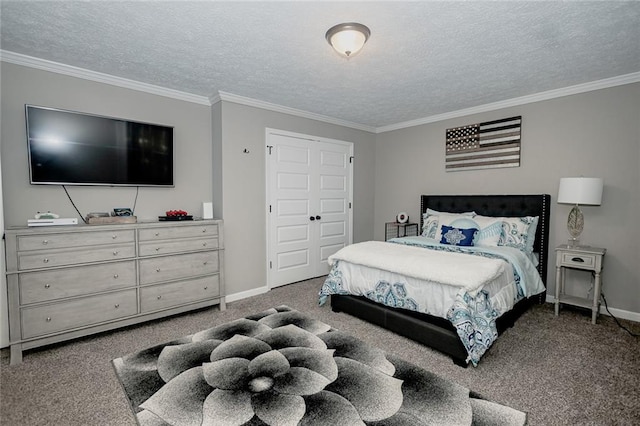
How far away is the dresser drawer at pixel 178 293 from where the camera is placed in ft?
9.82

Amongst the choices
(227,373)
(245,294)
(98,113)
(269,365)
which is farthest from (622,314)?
(98,113)

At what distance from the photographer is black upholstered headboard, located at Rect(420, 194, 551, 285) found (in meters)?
3.64

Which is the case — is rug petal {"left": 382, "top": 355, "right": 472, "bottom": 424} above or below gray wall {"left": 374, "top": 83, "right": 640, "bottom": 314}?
below

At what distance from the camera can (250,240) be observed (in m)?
4.00

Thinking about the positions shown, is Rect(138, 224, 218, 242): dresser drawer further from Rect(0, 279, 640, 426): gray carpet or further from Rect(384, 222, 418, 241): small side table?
Rect(384, 222, 418, 241): small side table

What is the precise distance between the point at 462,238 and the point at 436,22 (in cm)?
229

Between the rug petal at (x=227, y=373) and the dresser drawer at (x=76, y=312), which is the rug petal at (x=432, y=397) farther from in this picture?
the dresser drawer at (x=76, y=312)

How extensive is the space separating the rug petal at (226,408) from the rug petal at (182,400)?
0.04m

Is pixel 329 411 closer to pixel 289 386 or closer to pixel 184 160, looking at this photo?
pixel 289 386

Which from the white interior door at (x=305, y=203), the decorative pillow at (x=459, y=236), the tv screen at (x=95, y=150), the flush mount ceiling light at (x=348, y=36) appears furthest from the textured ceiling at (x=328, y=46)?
the decorative pillow at (x=459, y=236)

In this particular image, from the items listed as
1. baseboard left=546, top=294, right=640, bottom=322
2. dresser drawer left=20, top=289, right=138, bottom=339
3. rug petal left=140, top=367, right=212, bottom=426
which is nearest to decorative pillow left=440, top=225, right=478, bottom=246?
baseboard left=546, top=294, right=640, bottom=322

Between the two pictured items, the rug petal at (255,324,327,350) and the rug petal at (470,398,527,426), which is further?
the rug petal at (255,324,327,350)

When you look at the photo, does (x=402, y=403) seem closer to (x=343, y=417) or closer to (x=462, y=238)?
(x=343, y=417)

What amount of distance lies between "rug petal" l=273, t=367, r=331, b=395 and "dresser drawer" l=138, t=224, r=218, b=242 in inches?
71.8
